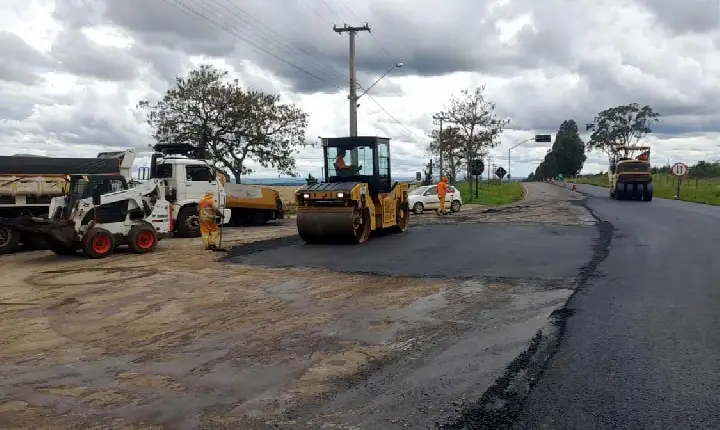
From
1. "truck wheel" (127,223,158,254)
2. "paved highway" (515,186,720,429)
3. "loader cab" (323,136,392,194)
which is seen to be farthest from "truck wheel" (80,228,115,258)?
"paved highway" (515,186,720,429)

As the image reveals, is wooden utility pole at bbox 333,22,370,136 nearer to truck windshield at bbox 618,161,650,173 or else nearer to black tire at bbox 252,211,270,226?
black tire at bbox 252,211,270,226

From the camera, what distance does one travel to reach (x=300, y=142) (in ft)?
123

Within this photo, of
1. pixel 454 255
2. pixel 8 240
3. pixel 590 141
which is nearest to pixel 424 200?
pixel 454 255

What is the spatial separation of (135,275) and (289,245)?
5.16 m

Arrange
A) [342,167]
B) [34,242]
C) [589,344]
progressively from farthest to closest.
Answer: [342,167] < [34,242] < [589,344]

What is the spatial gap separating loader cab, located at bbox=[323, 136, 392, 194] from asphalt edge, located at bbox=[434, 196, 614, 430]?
9744mm

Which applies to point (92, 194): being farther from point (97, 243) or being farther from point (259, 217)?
point (259, 217)

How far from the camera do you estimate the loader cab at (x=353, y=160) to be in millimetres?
17734

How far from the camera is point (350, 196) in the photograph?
1633cm

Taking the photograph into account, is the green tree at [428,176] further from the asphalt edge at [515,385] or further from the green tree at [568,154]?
the green tree at [568,154]

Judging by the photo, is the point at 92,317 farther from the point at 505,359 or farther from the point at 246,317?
the point at 505,359

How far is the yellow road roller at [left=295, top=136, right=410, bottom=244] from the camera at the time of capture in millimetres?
16422

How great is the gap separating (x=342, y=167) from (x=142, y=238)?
5.47 metres

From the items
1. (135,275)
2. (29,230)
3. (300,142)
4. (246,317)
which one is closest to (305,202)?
(135,275)
